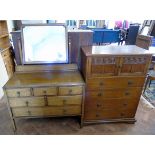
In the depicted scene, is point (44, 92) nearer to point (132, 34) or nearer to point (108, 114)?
point (108, 114)

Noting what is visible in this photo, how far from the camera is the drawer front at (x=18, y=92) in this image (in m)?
1.67

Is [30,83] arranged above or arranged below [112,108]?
above

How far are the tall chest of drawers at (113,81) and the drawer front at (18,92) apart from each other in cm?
72

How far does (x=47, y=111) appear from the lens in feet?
6.15

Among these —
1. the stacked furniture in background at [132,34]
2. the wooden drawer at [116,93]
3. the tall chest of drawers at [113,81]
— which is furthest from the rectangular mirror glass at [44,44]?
the stacked furniture in background at [132,34]

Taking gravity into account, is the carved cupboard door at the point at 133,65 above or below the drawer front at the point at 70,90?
above

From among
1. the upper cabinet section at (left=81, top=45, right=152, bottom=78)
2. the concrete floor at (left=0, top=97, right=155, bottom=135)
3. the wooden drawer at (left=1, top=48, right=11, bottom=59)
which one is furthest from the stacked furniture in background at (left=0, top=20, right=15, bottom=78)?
the upper cabinet section at (left=81, top=45, right=152, bottom=78)

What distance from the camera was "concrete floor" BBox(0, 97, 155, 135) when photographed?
6.47 feet

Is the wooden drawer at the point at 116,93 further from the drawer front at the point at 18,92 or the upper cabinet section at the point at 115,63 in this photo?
the drawer front at the point at 18,92

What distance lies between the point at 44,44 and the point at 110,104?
1.22m

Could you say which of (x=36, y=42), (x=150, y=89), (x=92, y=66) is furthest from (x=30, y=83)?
(x=150, y=89)
